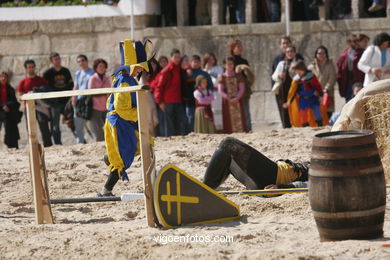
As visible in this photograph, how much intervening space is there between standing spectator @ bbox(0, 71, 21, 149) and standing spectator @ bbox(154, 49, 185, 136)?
2.22 metres

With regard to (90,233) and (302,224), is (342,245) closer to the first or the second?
(302,224)

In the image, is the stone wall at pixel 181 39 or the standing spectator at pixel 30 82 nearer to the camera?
the standing spectator at pixel 30 82

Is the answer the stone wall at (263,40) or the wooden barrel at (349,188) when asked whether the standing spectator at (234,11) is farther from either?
the wooden barrel at (349,188)

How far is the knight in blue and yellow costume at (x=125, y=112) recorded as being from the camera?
8.13 m

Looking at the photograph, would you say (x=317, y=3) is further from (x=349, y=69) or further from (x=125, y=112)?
(x=125, y=112)

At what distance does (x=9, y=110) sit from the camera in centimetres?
1423

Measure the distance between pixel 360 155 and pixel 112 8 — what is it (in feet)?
33.5

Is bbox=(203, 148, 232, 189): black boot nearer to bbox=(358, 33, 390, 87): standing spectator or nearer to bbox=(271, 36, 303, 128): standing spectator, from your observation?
bbox=(358, 33, 390, 87): standing spectator

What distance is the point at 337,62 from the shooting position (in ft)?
45.2

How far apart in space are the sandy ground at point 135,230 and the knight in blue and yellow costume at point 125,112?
1.39 feet

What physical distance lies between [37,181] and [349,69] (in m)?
6.94

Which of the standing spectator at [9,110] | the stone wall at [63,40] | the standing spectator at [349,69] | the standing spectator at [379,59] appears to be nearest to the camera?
the standing spectator at [379,59]

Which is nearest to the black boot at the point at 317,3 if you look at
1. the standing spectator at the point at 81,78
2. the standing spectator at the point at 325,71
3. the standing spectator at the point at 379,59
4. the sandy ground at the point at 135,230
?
the standing spectator at the point at 325,71

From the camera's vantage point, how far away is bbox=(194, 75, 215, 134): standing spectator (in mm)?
Answer: 13477
